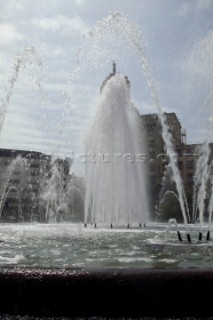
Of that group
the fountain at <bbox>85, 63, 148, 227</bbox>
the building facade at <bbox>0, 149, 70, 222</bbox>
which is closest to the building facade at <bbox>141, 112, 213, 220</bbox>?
the building facade at <bbox>0, 149, 70, 222</bbox>

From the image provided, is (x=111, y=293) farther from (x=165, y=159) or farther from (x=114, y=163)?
(x=165, y=159)

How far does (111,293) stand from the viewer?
4.36 meters

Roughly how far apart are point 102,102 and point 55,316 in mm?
30605

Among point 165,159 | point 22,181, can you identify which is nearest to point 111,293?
point 165,159

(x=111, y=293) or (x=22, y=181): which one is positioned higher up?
(x=22, y=181)

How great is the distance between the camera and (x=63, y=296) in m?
4.39

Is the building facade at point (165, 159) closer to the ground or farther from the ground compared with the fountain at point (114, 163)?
farther from the ground

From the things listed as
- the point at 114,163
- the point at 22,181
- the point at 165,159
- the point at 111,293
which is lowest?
the point at 111,293

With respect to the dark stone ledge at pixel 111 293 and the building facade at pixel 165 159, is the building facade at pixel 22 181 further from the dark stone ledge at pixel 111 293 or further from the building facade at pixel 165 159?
the dark stone ledge at pixel 111 293

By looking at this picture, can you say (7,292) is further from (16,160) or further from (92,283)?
(16,160)

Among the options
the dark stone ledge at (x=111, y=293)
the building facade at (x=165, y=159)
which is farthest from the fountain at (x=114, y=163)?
the building facade at (x=165, y=159)

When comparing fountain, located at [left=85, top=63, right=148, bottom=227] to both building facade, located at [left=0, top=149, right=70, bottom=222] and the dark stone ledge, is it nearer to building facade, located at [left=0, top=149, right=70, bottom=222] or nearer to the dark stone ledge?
the dark stone ledge

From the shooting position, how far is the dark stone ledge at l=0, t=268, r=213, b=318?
427 centimetres

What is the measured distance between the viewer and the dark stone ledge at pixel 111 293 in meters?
4.27
